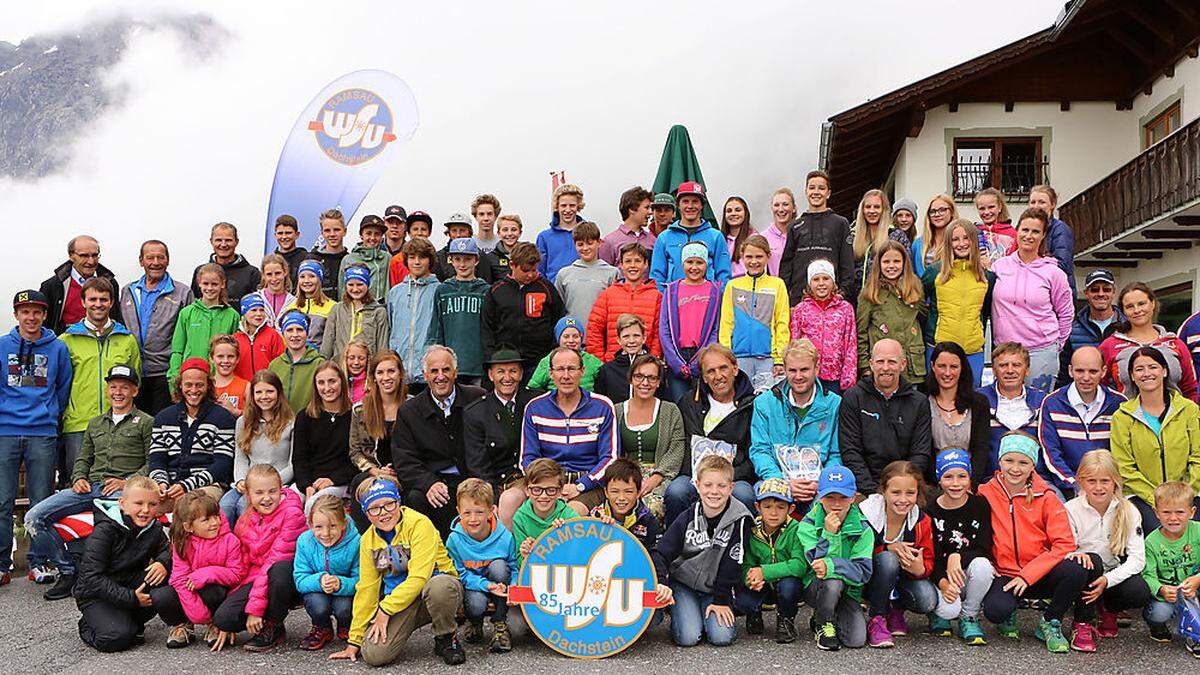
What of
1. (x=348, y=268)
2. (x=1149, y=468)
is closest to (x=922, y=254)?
(x=1149, y=468)

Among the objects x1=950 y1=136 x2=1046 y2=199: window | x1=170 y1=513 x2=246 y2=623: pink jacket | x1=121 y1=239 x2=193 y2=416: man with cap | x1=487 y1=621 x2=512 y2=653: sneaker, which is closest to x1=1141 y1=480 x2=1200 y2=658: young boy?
x1=487 y1=621 x2=512 y2=653: sneaker

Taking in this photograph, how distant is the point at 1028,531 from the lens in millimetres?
5617

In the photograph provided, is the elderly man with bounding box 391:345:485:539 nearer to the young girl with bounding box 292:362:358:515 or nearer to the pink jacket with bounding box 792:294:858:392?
the young girl with bounding box 292:362:358:515

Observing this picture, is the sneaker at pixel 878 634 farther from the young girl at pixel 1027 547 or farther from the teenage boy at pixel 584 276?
the teenage boy at pixel 584 276

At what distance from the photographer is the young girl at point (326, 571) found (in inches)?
216

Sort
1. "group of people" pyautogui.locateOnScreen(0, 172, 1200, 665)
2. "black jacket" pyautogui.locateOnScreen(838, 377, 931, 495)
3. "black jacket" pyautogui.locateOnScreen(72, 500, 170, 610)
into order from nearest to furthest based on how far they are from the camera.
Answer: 1. "group of people" pyautogui.locateOnScreen(0, 172, 1200, 665)
2. "black jacket" pyautogui.locateOnScreen(72, 500, 170, 610)
3. "black jacket" pyautogui.locateOnScreen(838, 377, 931, 495)

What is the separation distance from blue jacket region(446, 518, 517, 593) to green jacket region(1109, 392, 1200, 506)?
3715 mm

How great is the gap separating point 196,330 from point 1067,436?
256 inches

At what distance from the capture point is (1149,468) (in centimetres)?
610

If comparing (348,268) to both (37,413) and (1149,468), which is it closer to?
(37,413)

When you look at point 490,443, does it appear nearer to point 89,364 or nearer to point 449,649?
point 449,649

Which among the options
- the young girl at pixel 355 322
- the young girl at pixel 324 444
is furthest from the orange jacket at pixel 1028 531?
the young girl at pixel 355 322

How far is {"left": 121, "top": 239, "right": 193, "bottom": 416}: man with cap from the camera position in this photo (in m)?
8.23

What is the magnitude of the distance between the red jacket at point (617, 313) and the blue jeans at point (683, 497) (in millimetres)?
1748
